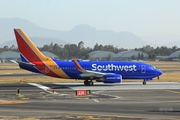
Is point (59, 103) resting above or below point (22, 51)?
below

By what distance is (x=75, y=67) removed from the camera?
56438 millimetres

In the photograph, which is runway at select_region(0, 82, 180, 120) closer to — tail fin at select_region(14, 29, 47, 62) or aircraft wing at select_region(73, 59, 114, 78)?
aircraft wing at select_region(73, 59, 114, 78)

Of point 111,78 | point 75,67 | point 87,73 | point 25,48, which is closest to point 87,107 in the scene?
point 111,78

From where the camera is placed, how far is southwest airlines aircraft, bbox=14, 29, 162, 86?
182 ft

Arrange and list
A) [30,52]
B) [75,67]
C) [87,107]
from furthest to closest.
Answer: [75,67] → [30,52] → [87,107]

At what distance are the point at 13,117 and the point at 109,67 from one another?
31831 millimetres

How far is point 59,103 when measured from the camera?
35000 millimetres

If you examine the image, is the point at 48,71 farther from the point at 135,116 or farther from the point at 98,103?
the point at 135,116

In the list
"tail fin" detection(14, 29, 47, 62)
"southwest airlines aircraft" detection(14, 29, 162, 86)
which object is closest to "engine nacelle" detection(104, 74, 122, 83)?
"southwest airlines aircraft" detection(14, 29, 162, 86)

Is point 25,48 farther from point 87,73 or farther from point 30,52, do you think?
point 87,73

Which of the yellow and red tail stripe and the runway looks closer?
the runway

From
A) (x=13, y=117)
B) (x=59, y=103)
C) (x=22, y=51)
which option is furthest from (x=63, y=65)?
(x=13, y=117)

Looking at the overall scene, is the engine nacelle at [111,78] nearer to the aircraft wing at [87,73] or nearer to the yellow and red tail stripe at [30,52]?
the aircraft wing at [87,73]

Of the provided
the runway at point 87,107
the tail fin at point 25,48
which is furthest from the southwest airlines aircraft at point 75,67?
the runway at point 87,107
